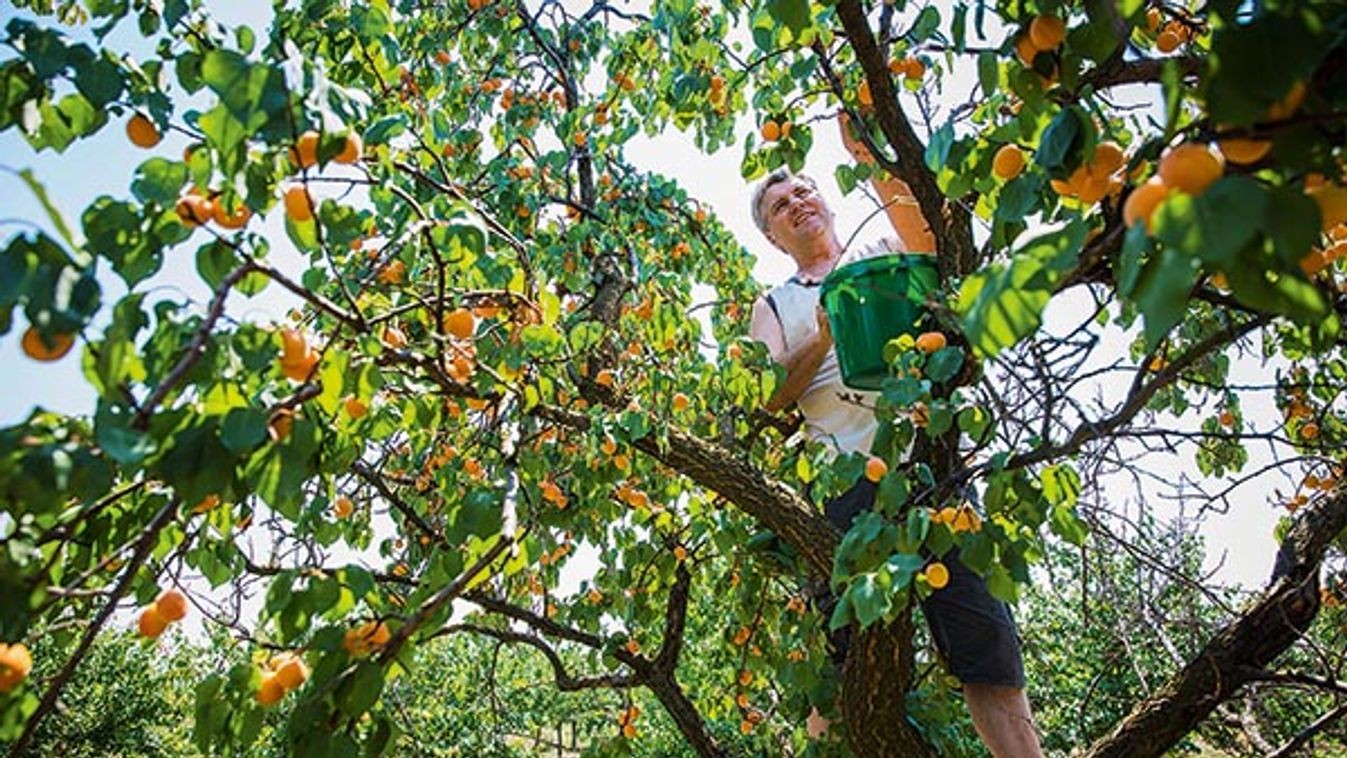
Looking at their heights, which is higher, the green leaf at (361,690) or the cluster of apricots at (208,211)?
the cluster of apricots at (208,211)

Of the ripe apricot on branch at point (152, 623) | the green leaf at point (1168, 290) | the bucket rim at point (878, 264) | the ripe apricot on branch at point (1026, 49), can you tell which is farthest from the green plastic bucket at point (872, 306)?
the ripe apricot on branch at point (152, 623)

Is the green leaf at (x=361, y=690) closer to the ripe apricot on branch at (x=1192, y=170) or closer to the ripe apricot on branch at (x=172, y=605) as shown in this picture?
the ripe apricot on branch at (x=172, y=605)

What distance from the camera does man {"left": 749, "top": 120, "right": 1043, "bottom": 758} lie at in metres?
2.02

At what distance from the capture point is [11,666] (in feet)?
2.84

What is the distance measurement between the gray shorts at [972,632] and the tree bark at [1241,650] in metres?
0.27

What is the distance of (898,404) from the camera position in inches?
55.0

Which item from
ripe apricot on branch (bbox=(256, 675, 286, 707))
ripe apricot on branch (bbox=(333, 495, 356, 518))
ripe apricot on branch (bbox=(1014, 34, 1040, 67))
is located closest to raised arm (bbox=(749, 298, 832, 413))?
ripe apricot on branch (bbox=(333, 495, 356, 518))

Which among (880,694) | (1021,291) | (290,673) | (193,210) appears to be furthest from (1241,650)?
(193,210)

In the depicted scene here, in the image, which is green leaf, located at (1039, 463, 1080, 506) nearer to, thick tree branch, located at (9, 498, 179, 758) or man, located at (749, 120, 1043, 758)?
man, located at (749, 120, 1043, 758)

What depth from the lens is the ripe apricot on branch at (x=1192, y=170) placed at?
0.56m

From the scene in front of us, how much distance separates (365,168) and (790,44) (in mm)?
1009

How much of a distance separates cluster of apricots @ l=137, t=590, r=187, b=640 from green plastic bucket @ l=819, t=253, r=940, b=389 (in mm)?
1281

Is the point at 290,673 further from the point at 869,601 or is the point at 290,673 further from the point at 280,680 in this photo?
the point at 869,601

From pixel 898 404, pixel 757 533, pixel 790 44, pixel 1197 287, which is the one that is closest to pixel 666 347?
pixel 757 533
